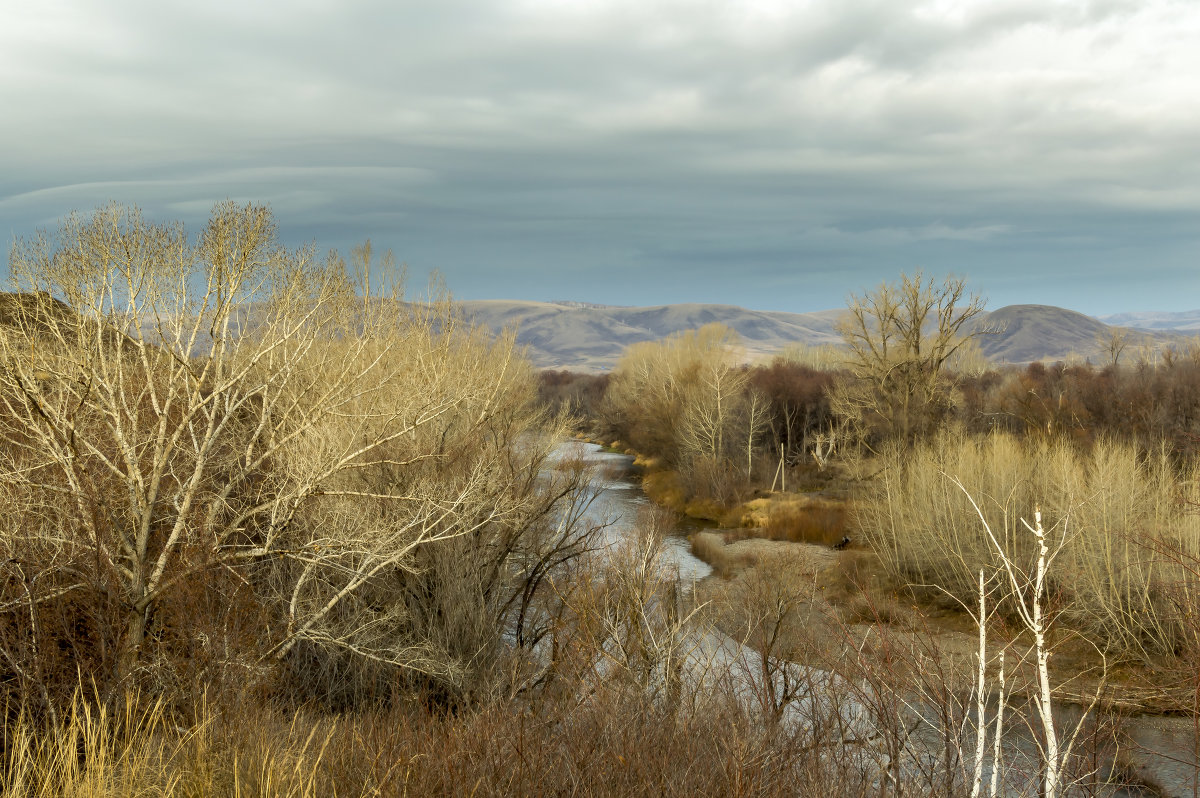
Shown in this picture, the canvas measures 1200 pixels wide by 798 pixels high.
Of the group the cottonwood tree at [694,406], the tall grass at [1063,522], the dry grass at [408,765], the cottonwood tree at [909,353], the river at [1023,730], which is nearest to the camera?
the dry grass at [408,765]

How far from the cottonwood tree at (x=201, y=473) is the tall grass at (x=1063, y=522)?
13.8 meters

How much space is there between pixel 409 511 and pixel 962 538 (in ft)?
64.8

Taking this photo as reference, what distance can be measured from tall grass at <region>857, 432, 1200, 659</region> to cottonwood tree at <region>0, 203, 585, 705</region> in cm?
1384

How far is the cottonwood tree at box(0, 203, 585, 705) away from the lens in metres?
15.6

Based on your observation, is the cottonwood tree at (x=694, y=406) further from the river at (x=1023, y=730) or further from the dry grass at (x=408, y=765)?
the dry grass at (x=408, y=765)

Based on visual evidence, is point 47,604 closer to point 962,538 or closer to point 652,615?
point 652,615

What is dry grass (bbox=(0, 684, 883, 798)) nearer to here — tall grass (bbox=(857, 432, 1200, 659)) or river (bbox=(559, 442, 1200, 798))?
river (bbox=(559, 442, 1200, 798))

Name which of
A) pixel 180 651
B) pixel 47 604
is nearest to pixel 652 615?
pixel 180 651

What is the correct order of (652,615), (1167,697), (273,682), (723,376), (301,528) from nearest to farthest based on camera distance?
1. (273,682)
2. (1167,697)
3. (301,528)
4. (652,615)
5. (723,376)

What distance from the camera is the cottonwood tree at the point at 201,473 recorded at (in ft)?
51.2

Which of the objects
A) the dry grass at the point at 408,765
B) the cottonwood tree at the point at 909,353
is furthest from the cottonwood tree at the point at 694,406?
the dry grass at the point at 408,765

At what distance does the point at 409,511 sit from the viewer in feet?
62.7

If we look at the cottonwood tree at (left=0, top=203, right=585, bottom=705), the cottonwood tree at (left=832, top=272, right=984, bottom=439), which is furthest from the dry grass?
the cottonwood tree at (left=832, top=272, right=984, bottom=439)

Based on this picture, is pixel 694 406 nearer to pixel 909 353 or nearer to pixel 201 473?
pixel 909 353
